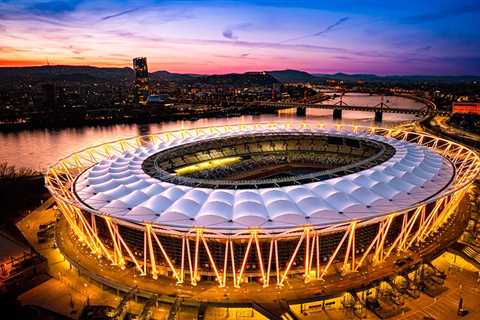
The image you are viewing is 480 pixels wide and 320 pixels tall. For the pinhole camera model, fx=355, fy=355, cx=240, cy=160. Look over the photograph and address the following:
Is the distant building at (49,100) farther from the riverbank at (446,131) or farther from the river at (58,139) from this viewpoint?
the riverbank at (446,131)

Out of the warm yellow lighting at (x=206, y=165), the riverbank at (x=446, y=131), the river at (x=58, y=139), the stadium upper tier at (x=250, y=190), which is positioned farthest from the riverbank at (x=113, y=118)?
the stadium upper tier at (x=250, y=190)

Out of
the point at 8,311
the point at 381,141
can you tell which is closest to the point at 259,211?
the point at 8,311

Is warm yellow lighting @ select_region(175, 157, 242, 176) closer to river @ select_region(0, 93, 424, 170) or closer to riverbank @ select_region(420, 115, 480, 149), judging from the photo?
river @ select_region(0, 93, 424, 170)

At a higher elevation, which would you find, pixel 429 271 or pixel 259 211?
pixel 259 211

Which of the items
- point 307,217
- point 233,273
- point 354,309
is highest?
point 307,217

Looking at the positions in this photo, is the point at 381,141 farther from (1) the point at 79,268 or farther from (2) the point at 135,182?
(1) the point at 79,268

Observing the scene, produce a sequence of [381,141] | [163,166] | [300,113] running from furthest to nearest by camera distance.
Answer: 1. [300,113]
2. [381,141]
3. [163,166]

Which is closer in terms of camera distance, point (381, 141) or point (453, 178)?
point (453, 178)
